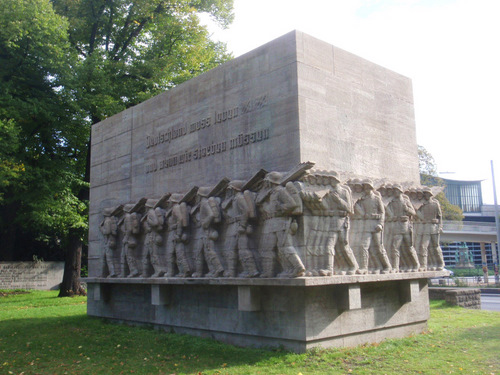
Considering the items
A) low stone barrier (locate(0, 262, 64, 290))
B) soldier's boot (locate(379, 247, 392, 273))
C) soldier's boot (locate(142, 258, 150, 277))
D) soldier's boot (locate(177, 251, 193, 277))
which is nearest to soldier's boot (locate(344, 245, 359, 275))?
soldier's boot (locate(379, 247, 392, 273))

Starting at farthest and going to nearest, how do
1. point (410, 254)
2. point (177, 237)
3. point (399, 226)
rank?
1. point (177, 237)
2. point (410, 254)
3. point (399, 226)

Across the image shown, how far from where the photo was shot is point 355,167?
1212cm

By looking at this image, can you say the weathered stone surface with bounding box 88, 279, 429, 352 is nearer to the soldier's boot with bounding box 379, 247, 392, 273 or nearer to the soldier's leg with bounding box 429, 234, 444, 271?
the soldier's boot with bounding box 379, 247, 392, 273

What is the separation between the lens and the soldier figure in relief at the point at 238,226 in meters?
11.0

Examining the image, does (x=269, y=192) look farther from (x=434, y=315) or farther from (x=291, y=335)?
(x=434, y=315)

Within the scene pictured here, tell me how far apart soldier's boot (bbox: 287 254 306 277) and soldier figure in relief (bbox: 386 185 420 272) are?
3.19 meters

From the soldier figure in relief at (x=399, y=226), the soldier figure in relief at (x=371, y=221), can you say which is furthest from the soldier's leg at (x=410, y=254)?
the soldier figure in relief at (x=371, y=221)

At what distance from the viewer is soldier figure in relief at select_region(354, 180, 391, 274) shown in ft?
37.8

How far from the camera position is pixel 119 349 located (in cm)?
1237

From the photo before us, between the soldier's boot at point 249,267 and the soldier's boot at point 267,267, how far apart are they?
7.0 inches

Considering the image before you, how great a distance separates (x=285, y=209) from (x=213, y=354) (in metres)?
3.58

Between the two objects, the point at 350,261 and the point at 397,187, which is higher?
the point at 397,187

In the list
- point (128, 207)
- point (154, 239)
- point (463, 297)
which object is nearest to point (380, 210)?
point (154, 239)

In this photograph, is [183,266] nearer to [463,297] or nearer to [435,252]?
[435,252]
